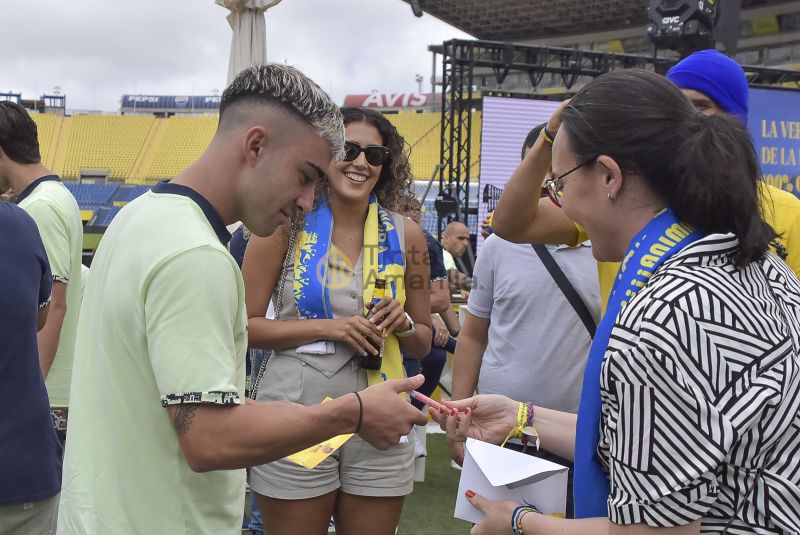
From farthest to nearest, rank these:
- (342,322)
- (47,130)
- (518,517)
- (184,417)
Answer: (47,130)
(342,322)
(518,517)
(184,417)

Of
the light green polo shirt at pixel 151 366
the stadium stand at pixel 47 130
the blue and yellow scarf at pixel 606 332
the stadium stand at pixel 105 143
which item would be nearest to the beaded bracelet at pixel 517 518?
the blue and yellow scarf at pixel 606 332

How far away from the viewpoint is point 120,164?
46.3 metres

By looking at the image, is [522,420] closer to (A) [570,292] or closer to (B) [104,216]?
(A) [570,292]

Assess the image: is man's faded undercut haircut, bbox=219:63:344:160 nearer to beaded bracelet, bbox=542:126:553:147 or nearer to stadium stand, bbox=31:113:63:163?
beaded bracelet, bbox=542:126:553:147

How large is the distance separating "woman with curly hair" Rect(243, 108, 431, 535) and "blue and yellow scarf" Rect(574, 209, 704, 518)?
1321 mm

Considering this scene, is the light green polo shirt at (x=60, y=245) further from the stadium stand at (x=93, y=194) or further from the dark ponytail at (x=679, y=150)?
the stadium stand at (x=93, y=194)

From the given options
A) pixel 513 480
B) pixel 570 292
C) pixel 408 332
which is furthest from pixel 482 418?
pixel 570 292

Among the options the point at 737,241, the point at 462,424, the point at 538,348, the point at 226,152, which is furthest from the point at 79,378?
the point at 538,348

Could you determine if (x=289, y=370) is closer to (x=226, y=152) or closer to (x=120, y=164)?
(x=226, y=152)

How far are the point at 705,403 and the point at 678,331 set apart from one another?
118mm

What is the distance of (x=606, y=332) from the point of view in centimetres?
145

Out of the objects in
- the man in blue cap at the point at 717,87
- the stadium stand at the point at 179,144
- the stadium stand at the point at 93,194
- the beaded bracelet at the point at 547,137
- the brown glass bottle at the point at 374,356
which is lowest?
A: the brown glass bottle at the point at 374,356

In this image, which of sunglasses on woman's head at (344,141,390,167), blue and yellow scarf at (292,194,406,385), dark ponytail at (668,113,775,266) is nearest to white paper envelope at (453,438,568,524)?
dark ponytail at (668,113,775,266)

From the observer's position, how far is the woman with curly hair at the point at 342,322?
2.66m
